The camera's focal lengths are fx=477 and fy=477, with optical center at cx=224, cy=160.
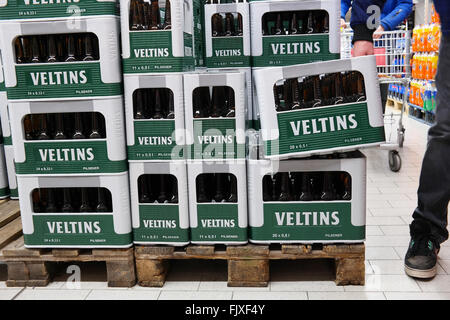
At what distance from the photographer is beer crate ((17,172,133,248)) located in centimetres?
256

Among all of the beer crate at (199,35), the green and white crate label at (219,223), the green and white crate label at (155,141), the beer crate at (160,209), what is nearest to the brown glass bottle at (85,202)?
the beer crate at (160,209)

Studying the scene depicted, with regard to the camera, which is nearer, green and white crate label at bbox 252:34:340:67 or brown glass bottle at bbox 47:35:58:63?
brown glass bottle at bbox 47:35:58:63

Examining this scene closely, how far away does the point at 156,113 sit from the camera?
2.55 meters

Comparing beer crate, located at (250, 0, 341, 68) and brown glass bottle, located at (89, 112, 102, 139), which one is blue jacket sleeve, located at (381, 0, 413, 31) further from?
brown glass bottle, located at (89, 112, 102, 139)

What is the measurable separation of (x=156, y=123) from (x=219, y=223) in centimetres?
63

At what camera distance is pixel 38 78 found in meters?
2.51

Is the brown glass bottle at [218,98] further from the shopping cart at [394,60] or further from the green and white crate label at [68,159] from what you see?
the shopping cart at [394,60]

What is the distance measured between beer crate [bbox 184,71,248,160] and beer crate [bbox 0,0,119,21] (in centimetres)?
53

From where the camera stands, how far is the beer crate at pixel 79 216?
2557 millimetres

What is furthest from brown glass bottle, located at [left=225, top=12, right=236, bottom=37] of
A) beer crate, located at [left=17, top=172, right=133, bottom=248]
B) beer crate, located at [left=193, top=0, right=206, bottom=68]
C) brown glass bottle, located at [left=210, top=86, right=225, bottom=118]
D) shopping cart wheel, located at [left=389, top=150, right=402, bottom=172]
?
shopping cart wheel, located at [left=389, top=150, right=402, bottom=172]

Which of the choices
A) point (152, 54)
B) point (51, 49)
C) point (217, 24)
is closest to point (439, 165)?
point (152, 54)

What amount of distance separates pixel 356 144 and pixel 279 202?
0.50 meters

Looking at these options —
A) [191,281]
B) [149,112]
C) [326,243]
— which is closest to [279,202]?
[326,243]
